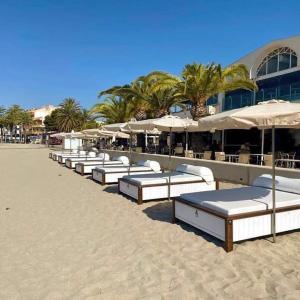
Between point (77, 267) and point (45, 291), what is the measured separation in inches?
27.2

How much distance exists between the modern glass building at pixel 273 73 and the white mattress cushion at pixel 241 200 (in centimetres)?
1673

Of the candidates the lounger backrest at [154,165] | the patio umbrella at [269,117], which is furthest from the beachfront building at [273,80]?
the patio umbrella at [269,117]

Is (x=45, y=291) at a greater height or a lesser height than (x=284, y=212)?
lesser

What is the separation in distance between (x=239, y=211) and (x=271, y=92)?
21.3 meters

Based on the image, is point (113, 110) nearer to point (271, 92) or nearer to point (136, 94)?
point (136, 94)

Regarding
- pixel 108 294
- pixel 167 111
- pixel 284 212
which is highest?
pixel 167 111

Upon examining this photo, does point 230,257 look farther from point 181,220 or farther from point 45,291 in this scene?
point 45,291

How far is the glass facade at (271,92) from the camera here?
22.2m

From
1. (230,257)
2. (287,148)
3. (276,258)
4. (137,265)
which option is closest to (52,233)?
(137,265)

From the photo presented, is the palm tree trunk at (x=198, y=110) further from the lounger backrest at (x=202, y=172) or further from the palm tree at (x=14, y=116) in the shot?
the palm tree at (x=14, y=116)

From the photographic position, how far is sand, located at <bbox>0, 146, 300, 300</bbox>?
3812 mm

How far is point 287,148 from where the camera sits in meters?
19.4

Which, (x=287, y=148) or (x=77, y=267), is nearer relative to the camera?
(x=77, y=267)

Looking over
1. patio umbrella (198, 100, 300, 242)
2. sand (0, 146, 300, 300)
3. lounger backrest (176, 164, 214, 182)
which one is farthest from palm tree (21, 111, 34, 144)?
patio umbrella (198, 100, 300, 242)
